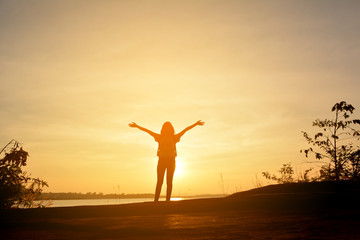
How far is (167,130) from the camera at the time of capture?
9.18 m

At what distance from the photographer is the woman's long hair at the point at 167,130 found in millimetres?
9151

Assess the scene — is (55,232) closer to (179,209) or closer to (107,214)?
(107,214)

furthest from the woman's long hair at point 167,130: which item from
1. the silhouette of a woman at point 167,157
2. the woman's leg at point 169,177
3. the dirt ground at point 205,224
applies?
the dirt ground at point 205,224

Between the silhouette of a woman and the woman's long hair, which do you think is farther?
the woman's long hair

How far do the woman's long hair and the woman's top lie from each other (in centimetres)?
10

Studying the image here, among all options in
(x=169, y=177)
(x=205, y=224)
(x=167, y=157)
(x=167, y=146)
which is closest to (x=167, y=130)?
(x=167, y=146)

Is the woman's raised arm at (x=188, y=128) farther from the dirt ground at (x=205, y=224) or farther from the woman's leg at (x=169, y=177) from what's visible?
the dirt ground at (x=205, y=224)

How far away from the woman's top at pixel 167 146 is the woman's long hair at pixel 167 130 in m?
0.10

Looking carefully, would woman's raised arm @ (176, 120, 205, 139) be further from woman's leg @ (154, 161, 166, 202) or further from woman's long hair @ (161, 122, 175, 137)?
woman's leg @ (154, 161, 166, 202)

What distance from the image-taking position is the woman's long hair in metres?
9.15

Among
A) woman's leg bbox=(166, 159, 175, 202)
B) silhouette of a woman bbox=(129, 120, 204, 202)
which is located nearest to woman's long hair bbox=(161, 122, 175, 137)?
silhouette of a woman bbox=(129, 120, 204, 202)

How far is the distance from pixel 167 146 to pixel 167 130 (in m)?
0.53

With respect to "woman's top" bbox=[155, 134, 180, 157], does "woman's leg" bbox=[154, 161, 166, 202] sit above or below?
below

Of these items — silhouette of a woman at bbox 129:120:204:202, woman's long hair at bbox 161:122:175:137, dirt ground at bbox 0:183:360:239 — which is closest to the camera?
dirt ground at bbox 0:183:360:239
